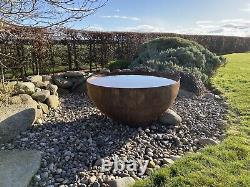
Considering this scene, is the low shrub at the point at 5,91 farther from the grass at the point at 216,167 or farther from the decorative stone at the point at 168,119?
the grass at the point at 216,167

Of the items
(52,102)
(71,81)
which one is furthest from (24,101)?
(71,81)

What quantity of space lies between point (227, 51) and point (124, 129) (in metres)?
21.1

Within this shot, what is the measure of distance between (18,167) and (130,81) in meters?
2.36

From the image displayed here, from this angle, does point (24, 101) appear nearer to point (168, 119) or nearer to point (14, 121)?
point (14, 121)

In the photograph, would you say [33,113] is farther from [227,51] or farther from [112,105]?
[227,51]

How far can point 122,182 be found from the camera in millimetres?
3580

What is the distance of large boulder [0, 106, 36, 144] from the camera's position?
15.5 ft

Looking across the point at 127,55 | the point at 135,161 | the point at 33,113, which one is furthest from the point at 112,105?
the point at 127,55

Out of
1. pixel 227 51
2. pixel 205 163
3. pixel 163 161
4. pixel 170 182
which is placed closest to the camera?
pixel 170 182

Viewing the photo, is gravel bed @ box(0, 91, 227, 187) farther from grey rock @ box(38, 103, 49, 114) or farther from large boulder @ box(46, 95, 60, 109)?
large boulder @ box(46, 95, 60, 109)

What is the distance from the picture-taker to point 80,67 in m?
10.7

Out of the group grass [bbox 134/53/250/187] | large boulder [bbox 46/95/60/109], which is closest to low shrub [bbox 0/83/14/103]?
large boulder [bbox 46/95/60/109]

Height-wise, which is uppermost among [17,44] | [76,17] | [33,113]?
[76,17]

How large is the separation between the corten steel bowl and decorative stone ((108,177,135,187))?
1356 millimetres
